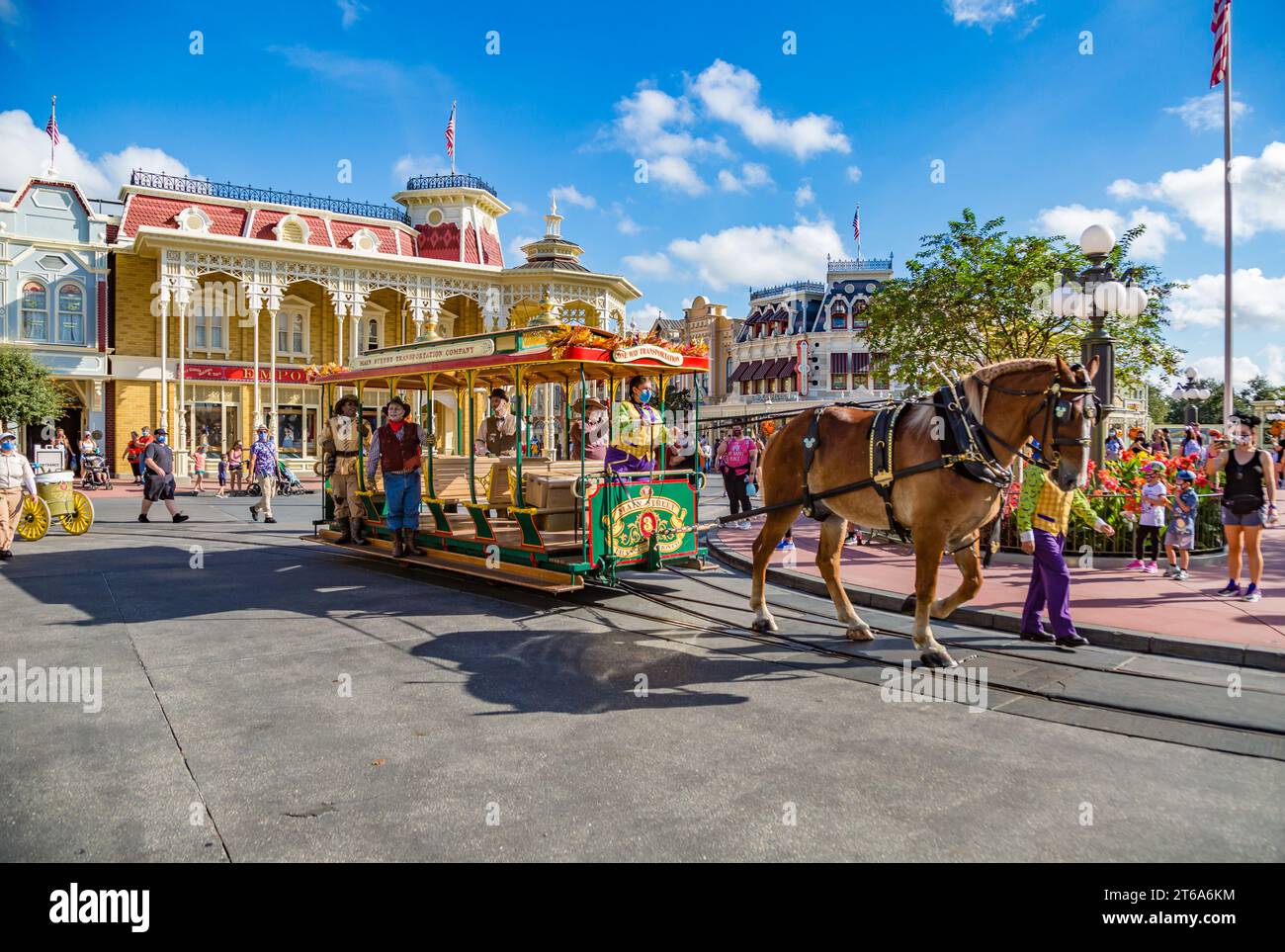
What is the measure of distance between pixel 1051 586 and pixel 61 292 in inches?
1381

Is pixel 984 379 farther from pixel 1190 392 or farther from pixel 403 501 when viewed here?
pixel 1190 392

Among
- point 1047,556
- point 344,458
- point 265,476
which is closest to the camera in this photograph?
point 1047,556

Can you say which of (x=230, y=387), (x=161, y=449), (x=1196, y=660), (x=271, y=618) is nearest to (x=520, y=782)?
(x=271, y=618)

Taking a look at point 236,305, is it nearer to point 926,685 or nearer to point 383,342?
point 383,342

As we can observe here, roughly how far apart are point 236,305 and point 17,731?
102 ft

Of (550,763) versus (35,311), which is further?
(35,311)

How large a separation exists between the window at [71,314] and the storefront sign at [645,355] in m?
30.5

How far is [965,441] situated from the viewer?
5707 mm

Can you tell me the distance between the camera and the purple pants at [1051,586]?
Result: 248 inches

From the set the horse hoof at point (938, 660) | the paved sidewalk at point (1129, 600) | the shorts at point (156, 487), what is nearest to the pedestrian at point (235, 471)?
the shorts at point (156, 487)

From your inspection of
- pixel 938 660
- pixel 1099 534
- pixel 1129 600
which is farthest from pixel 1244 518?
pixel 938 660

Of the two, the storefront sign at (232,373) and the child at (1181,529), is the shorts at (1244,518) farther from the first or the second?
the storefront sign at (232,373)

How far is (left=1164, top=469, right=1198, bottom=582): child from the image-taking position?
366 inches

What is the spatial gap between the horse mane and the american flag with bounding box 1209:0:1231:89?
51.2 ft
